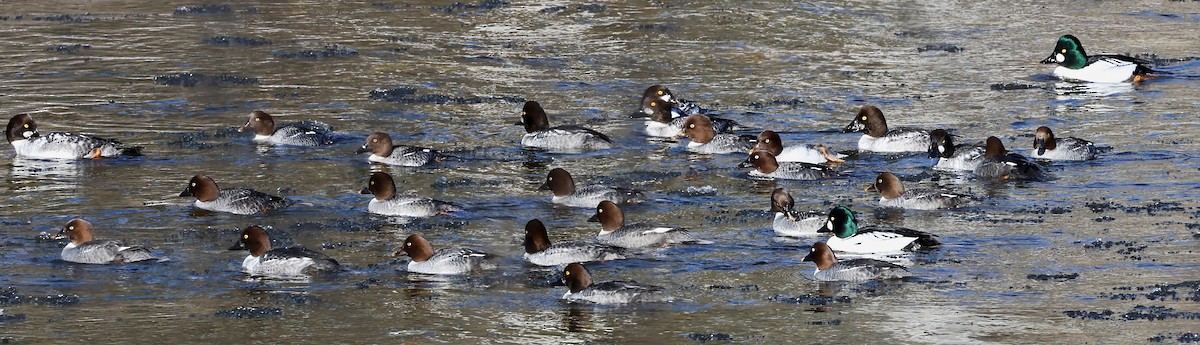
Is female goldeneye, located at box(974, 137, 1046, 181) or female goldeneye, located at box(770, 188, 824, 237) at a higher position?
female goldeneye, located at box(974, 137, 1046, 181)

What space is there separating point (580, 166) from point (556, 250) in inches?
201

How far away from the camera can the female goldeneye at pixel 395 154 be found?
20.0 m

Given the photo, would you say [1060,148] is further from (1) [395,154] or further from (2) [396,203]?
(2) [396,203]

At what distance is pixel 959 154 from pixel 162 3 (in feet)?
62.6

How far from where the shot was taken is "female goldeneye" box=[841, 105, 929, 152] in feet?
68.1

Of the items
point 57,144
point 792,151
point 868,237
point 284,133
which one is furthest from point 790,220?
point 57,144

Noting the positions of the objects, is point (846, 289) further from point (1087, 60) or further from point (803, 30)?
point (803, 30)

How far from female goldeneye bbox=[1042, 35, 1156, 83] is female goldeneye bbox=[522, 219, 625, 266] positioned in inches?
523

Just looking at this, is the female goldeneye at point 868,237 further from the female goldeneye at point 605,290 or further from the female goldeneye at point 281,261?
the female goldeneye at point 281,261

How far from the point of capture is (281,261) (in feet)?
48.2

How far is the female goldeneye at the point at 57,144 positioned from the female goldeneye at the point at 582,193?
5.45 metres

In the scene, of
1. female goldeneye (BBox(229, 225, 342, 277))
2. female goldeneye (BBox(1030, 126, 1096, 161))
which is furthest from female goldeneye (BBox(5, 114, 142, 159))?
female goldeneye (BBox(1030, 126, 1096, 161))

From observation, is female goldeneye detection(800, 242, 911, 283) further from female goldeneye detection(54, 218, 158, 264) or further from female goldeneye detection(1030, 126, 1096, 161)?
female goldeneye detection(1030, 126, 1096, 161)

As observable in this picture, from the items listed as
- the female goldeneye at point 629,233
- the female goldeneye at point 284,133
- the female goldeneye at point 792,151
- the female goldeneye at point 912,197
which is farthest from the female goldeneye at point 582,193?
the female goldeneye at point 284,133
